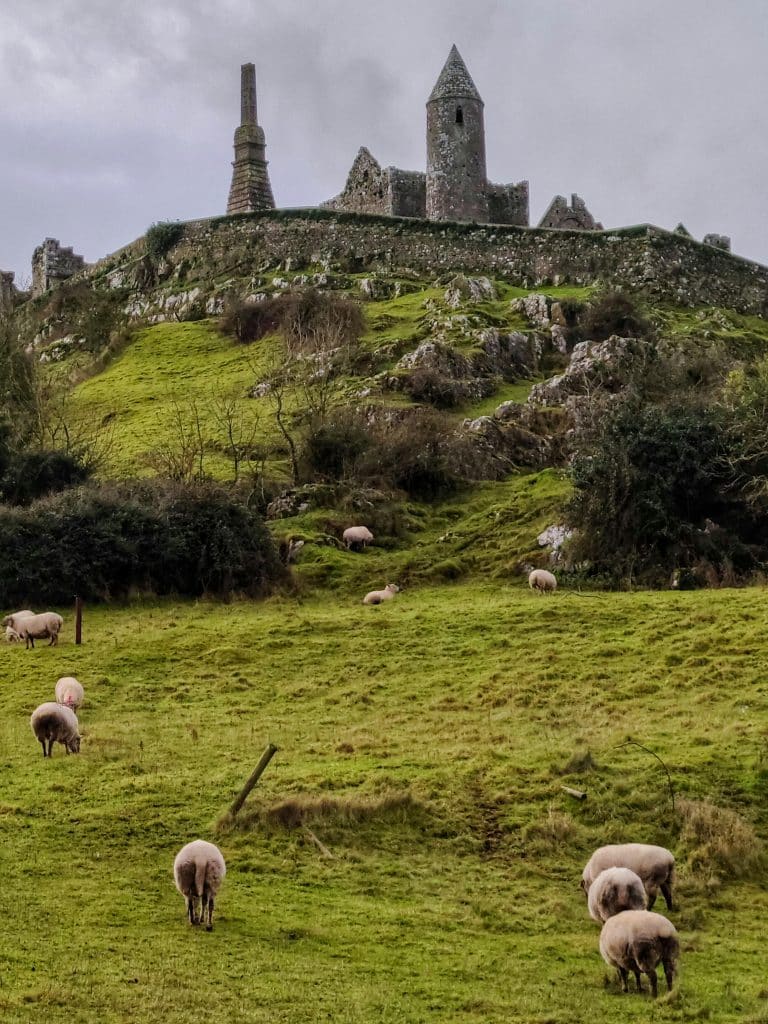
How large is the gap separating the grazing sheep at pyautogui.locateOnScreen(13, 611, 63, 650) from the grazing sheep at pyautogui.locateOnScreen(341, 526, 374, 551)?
12247 mm

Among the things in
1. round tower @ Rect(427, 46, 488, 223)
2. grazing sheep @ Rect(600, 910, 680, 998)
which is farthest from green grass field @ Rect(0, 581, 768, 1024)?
round tower @ Rect(427, 46, 488, 223)

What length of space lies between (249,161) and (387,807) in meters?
68.5

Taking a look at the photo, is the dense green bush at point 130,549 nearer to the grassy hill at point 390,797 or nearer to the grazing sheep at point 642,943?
→ the grassy hill at point 390,797

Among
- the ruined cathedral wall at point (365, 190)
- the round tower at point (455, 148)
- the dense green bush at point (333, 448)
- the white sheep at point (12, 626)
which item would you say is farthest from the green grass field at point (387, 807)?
the ruined cathedral wall at point (365, 190)

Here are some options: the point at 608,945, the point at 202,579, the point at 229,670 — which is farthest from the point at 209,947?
the point at 202,579

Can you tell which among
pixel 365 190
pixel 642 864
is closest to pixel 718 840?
pixel 642 864

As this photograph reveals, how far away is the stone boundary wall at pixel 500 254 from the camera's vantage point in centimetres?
6444

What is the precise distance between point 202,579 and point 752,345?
Result: 28.2 m

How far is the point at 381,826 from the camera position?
834 inches

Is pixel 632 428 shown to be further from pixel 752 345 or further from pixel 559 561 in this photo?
pixel 752 345

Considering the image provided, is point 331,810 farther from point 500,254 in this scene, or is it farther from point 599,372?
point 500,254

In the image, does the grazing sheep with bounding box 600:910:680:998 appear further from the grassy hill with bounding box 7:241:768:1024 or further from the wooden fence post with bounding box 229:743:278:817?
the wooden fence post with bounding box 229:743:278:817

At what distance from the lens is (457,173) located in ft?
231

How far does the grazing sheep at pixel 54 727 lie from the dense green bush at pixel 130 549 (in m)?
14.1
